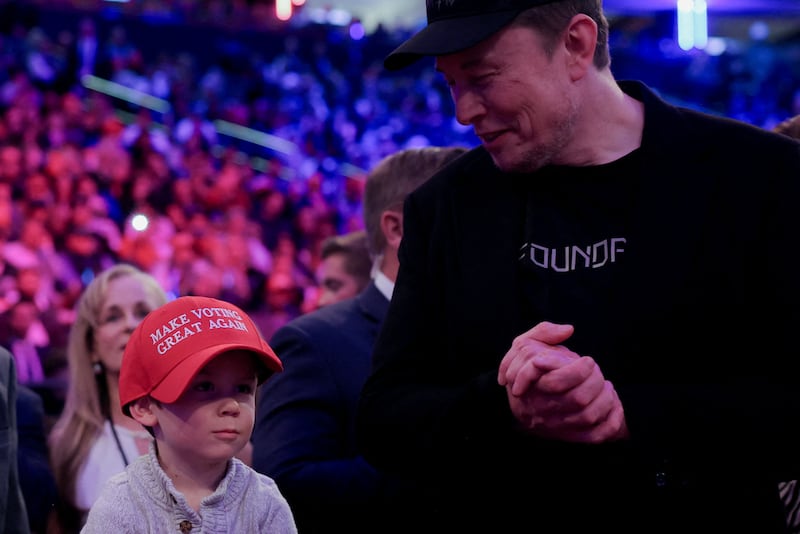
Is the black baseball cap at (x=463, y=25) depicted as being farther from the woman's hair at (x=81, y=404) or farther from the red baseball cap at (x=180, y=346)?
the woman's hair at (x=81, y=404)

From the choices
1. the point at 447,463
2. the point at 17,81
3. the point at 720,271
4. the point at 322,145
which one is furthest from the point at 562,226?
the point at 322,145

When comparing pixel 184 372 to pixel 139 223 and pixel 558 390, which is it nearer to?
pixel 558 390

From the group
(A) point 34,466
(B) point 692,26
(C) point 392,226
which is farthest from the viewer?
(B) point 692,26

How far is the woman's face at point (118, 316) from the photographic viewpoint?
9.23ft

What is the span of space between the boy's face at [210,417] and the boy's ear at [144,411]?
0.05ft

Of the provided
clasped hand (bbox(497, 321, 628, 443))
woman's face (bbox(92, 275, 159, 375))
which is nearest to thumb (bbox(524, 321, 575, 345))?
clasped hand (bbox(497, 321, 628, 443))

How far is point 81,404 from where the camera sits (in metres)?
2.70

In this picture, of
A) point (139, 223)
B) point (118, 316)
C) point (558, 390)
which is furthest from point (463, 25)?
point (139, 223)

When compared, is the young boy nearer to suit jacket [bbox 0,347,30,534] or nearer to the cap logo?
the cap logo

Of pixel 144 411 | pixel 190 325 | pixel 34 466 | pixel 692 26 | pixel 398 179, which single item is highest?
pixel 692 26

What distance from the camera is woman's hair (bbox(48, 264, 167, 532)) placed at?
8.42ft

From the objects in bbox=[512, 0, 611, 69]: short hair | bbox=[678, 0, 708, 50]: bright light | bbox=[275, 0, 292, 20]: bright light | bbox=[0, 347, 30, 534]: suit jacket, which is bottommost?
bbox=[0, 347, 30, 534]: suit jacket

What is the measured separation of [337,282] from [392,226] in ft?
4.53

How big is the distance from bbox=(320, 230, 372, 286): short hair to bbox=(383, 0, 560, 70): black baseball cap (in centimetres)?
213
